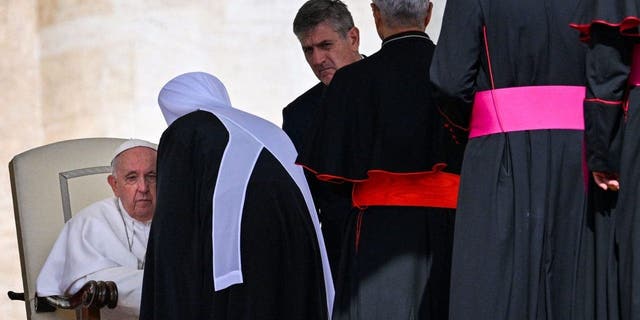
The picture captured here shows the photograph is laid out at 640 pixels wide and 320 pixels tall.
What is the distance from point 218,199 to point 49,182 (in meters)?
1.51

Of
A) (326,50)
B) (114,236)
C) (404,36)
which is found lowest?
(114,236)

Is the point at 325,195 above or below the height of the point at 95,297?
above

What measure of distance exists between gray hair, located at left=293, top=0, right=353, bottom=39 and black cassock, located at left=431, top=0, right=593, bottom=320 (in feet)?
6.78

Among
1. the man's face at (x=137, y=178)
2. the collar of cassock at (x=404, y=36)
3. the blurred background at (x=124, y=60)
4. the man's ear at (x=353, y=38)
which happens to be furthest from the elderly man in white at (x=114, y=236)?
the blurred background at (x=124, y=60)

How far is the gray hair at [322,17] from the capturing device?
642 cm

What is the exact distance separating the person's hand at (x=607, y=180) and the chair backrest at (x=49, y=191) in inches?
106

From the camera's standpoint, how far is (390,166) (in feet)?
16.3

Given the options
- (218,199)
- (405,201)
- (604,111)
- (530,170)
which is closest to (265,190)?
(218,199)

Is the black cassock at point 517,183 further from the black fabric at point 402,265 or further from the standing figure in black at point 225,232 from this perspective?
the standing figure in black at point 225,232

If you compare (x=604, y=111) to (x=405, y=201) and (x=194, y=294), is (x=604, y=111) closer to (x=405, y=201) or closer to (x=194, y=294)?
(x=405, y=201)

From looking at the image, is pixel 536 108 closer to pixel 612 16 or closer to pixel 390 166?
pixel 612 16

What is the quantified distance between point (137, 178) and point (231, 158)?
3.51 ft

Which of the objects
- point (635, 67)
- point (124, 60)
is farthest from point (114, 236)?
point (635, 67)

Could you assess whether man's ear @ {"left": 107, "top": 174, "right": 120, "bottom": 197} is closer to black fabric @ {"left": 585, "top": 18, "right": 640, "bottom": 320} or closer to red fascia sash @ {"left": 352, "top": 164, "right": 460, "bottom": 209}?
red fascia sash @ {"left": 352, "top": 164, "right": 460, "bottom": 209}
